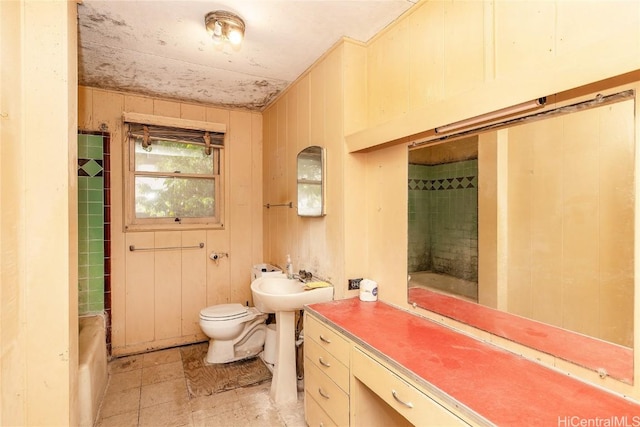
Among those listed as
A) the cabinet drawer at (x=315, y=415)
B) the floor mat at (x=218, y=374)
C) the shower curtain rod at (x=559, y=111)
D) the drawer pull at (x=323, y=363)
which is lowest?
the floor mat at (x=218, y=374)

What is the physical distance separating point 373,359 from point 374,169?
118 cm

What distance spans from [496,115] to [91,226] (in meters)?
3.12

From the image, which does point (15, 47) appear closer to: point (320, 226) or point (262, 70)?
point (262, 70)

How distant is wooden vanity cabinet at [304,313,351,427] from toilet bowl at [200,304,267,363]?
3.41 feet

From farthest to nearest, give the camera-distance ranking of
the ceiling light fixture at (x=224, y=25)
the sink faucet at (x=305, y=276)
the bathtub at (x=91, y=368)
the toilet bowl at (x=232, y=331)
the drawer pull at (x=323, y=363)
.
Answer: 1. the toilet bowl at (x=232, y=331)
2. the sink faucet at (x=305, y=276)
3. the bathtub at (x=91, y=368)
4. the ceiling light fixture at (x=224, y=25)
5. the drawer pull at (x=323, y=363)

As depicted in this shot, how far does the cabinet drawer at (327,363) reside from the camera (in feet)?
5.07

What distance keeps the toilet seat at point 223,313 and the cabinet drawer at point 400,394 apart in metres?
1.53

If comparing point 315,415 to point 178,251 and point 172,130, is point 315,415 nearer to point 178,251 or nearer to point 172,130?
point 178,251

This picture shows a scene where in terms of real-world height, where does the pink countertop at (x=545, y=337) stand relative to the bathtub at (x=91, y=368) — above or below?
above

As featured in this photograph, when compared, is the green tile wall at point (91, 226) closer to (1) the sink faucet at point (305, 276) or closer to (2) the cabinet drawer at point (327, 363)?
(1) the sink faucet at point (305, 276)

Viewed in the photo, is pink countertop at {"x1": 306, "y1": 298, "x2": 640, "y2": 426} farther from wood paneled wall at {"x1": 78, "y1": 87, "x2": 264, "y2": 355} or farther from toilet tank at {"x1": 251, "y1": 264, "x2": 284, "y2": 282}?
wood paneled wall at {"x1": 78, "y1": 87, "x2": 264, "y2": 355}

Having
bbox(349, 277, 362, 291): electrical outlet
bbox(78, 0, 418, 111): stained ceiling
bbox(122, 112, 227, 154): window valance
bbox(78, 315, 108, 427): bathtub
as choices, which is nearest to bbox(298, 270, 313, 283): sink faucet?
bbox(349, 277, 362, 291): electrical outlet

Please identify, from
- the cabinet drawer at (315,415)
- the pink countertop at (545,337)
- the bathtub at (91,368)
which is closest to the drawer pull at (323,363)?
the cabinet drawer at (315,415)

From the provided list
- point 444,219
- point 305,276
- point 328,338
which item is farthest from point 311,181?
point 328,338
